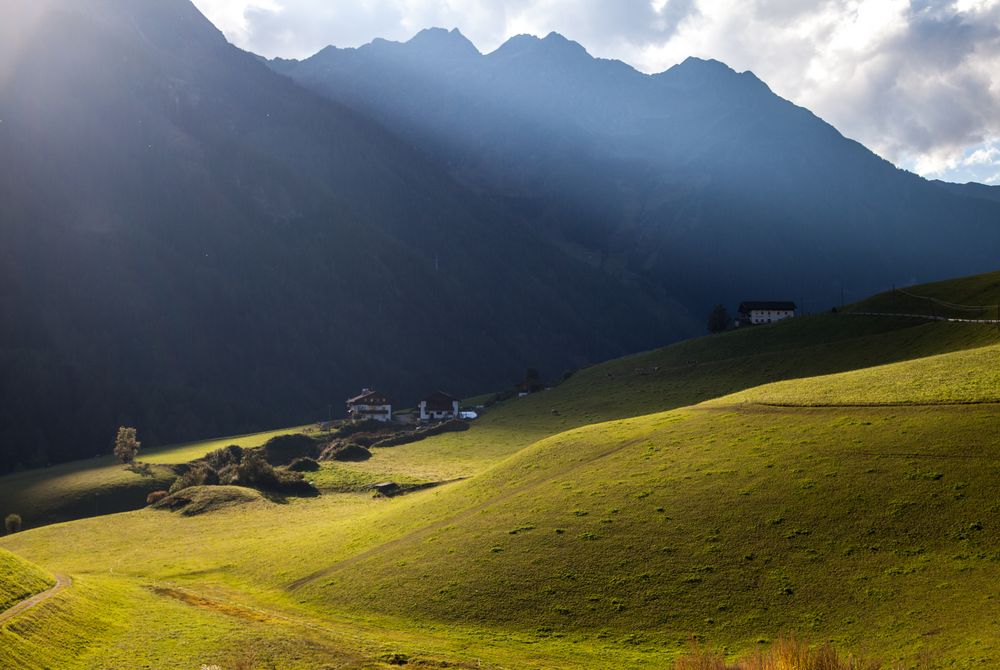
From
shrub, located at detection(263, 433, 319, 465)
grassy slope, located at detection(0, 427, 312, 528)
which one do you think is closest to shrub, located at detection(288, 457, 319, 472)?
shrub, located at detection(263, 433, 319, 465)

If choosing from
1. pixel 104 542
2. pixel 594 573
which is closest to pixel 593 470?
pixel 594 573

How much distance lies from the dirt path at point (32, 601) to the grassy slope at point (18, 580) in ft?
1.21

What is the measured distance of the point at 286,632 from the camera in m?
51.3

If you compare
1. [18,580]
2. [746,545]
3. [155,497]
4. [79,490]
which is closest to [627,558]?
[746,545]

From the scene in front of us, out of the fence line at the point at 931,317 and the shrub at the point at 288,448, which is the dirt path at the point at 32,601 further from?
the fence line at the point at 931,317

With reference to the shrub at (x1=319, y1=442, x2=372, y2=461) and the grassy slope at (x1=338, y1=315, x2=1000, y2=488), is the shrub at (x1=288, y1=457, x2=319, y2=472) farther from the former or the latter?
the grassy slope at (x1=338, y1=315, x2=1000, y2=488)

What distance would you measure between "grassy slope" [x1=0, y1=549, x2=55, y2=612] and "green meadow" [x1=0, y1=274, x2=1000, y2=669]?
207mm

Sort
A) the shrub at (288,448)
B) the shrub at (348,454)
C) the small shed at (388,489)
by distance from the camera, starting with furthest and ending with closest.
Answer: the shrub at (288,448) → the shrub at (348,454) → the small shed at (388,489)

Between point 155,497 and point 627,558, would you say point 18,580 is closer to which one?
point 627,558

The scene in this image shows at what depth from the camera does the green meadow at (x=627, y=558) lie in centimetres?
4506

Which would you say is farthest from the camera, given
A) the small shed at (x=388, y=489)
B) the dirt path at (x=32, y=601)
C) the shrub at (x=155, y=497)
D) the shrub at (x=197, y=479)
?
the shrub at (x=197, y=479)

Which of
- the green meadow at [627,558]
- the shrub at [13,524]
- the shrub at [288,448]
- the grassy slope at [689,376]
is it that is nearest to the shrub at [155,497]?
the shrub at [13,524]

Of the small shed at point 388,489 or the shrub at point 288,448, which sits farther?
the shrub at point 288,448

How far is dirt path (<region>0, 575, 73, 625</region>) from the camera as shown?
1795 inches
